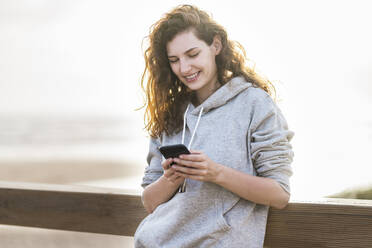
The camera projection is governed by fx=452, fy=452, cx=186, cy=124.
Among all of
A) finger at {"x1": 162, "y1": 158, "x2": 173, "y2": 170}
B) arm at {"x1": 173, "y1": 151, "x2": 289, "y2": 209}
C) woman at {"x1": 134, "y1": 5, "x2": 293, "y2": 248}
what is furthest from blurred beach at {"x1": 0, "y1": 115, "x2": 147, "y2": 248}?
arm at {"x1": 173, "y1": 151, "x2": 289, "y2": 209}

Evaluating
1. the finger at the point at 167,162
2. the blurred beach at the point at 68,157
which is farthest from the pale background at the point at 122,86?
the finger at the point at 167,162

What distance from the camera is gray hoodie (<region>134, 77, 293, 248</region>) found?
5.23 feet

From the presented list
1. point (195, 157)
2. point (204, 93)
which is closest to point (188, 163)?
point (195, 157)

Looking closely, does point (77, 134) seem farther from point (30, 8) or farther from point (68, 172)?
point (30, 8)

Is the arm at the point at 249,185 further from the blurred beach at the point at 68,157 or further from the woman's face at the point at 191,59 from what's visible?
the blurred beach at the point at 68,157

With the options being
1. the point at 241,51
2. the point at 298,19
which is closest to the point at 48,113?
the point at 298,19

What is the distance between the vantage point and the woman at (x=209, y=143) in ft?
5.18

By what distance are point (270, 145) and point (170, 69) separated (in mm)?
655

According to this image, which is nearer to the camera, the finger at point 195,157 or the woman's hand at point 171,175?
the finger at point 195,157

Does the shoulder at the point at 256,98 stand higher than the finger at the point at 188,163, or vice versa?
the shoulder at the point at 256,98

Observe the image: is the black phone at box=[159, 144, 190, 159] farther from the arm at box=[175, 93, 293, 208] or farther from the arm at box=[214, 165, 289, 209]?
the arm at box=[214, 165, 289, 209]

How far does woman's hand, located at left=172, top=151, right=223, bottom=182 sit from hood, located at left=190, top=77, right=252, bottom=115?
321 millimetres

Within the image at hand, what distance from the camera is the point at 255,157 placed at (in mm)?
1626

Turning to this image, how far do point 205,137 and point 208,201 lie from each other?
9.7 inches
